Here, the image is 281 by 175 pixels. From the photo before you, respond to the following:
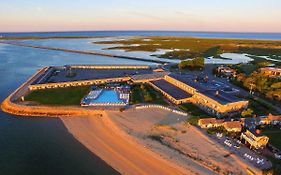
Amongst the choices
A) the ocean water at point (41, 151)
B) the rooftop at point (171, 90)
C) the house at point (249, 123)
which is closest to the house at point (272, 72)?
the rooftop at point (171, 90)

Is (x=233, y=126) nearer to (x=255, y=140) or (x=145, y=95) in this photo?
(x=255, y=140)

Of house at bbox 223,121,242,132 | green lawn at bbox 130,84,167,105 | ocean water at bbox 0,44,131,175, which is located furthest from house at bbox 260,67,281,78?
ocean water at bbox 0,44,131,175

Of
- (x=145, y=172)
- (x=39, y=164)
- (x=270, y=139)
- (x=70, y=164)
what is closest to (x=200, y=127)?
(x=270, y=139)

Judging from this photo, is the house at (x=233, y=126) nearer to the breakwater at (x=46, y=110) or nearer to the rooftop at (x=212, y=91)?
the rooftop at (x=212, y=91)

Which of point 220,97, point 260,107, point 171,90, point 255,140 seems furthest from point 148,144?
point 260,107

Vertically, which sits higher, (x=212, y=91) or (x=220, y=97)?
(x=212, y=91)
